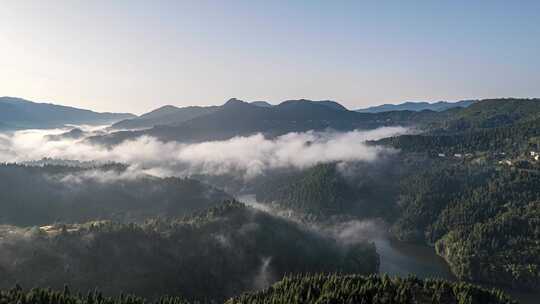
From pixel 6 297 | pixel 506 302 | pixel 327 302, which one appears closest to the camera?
pixel 6 297

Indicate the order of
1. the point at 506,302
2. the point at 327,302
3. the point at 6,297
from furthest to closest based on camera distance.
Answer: the point at 506,302
the point at 327,302
the point at 6,297

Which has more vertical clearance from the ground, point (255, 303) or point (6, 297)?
point (6, 297)

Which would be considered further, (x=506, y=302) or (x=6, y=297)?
(x=506, y=302)

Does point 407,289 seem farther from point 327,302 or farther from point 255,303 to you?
point 255,303

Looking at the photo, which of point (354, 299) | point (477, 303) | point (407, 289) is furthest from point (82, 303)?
point (477, 303)

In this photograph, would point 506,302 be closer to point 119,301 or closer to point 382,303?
point 382,303

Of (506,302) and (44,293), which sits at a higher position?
(44,293)

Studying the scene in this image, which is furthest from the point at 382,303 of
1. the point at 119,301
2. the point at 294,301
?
the point at 119,301

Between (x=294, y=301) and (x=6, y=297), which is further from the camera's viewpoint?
(x=294, y=301)

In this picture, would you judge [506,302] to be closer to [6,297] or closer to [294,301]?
[294,301]
